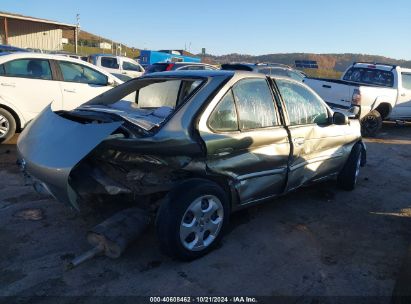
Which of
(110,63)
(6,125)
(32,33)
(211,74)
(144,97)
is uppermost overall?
(32,33)

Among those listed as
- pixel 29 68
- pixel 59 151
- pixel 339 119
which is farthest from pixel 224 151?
pixel 29 68

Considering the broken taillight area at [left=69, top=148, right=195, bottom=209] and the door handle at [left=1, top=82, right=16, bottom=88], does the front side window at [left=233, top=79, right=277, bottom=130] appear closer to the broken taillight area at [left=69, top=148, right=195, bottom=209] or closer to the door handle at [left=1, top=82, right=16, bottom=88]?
the broken taillight area at [left=69, top=148, right=195, bottom=209]

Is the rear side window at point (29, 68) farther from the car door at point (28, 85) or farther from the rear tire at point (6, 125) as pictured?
the rear tire at point (6, 125)

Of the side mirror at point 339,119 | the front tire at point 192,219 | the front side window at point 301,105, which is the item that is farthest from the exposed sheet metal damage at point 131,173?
the side mirror at point 339,119

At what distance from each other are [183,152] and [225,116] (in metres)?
0.59

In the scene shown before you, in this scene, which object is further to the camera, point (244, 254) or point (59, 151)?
point (244, 254)

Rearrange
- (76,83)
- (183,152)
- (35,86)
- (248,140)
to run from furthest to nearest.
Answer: (76,83), (35,86), (248,140), (183,152)

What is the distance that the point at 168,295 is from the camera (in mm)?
2912

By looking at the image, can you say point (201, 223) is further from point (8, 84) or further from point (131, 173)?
point (8, 84)

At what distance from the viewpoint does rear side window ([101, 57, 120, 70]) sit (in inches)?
726

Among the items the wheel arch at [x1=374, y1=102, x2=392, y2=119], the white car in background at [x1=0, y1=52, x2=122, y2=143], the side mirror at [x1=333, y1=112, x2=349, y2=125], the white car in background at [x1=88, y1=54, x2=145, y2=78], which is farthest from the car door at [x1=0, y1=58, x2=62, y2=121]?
the white car in background at [x1=88, y1=54, x2=145, y2=78]

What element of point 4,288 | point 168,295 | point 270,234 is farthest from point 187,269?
point 4,288

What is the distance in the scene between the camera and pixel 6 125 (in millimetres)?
6754

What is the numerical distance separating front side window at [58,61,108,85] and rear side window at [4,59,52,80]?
0.30 metres
